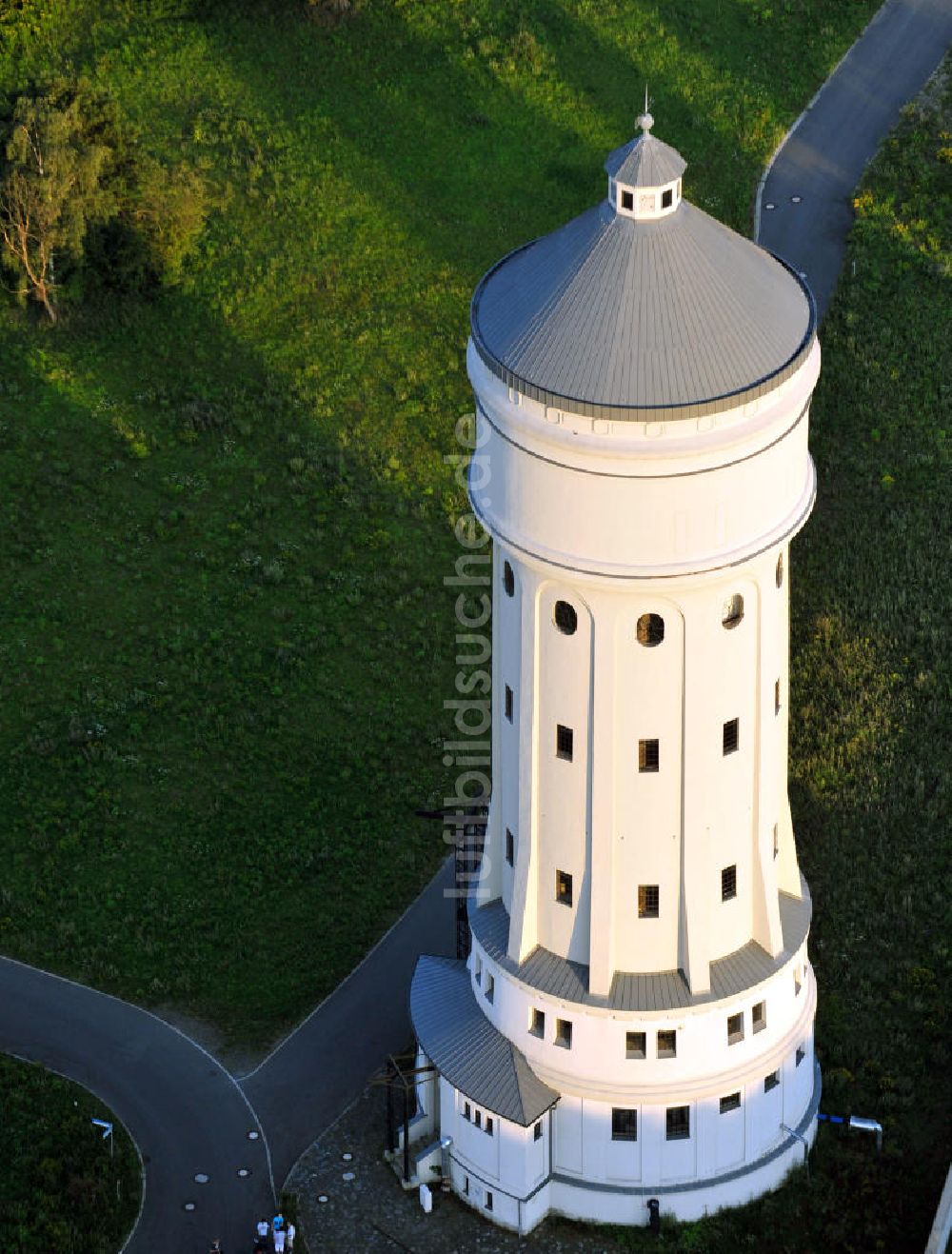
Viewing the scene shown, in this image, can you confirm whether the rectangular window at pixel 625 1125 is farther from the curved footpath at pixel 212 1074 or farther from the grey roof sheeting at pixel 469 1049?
the curved footpath at pixel 212 1074

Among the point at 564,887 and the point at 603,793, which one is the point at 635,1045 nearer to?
the point at 564,887

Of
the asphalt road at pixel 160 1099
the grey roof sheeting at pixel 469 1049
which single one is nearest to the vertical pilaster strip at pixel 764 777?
the grey roof sheeting at pixel 469 1049

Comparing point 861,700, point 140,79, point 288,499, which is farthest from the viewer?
point 140,79

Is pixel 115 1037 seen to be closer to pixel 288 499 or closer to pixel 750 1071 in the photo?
pixel 750 1071

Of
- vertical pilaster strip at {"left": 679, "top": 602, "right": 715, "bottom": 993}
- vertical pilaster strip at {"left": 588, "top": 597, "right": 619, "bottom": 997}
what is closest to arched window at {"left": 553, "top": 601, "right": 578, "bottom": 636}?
vertical pilaster strip at {"left": 588, "top": 597, "right": 619, "bottom": 997}

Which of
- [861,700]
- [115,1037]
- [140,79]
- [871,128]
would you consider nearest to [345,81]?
[140,79]

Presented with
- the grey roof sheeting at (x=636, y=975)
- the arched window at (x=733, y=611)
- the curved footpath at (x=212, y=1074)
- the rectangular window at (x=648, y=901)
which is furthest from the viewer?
the curved footpath at (x=212, y=1074)

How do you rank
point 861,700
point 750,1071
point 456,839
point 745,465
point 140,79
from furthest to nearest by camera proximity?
point 140,79 < point 861,700 < point 456,839 < point 750,1071 < point 745,465

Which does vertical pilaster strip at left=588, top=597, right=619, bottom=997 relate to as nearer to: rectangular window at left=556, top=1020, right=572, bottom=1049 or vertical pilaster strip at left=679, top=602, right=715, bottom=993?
rectangular window at left=556, top=1020, right=572, bottom=1049

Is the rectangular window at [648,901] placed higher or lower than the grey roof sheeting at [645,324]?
lower
